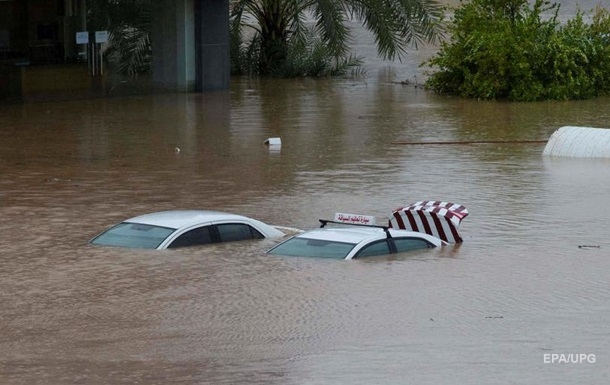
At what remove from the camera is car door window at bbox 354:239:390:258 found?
1562 centimetres

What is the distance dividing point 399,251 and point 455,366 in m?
4.85

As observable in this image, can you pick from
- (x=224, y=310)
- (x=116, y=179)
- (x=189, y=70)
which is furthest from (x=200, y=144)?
(x=224, y=310)

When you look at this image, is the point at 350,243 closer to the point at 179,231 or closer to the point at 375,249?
the point at 375,249

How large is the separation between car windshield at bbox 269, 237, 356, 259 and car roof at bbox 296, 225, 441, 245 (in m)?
0.08

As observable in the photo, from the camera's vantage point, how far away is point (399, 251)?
1597 centimetres

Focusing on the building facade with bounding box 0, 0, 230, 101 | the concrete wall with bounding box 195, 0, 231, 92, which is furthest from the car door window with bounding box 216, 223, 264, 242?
the concrete wall with bounding box 195, 0, 231, 92

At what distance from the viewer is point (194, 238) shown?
16.3m

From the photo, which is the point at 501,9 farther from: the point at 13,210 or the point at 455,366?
the point at 455,366

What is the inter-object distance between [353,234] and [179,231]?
2.01 m

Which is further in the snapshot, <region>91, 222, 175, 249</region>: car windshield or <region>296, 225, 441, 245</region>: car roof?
<region>91, 222, 175, 249</region>: car windshield

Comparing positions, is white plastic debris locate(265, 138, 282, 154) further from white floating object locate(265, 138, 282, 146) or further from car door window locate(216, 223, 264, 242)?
car door window locate(216, 223, 264, 242)

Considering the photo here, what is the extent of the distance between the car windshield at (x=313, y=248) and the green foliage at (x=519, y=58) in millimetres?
19273

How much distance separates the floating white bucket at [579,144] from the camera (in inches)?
971

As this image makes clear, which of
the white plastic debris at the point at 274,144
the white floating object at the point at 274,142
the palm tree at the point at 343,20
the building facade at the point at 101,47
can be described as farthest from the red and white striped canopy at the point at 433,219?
the palm tree at the point at 343,20
